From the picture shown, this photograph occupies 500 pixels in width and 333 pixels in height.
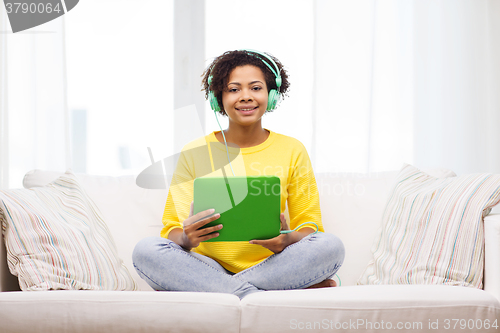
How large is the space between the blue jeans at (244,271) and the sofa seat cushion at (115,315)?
151 mm

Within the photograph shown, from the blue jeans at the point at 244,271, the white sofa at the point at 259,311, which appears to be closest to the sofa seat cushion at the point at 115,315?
the white sofa at the point at 259,311

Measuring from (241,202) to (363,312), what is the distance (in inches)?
15.3

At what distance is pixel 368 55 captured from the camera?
218cm

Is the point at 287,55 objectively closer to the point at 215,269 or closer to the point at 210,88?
the point at 210,88

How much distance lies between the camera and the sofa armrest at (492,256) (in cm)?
107

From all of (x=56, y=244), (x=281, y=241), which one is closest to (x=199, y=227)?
(x=281, y=241)

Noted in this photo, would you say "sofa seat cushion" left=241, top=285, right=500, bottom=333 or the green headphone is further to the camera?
the green headphone

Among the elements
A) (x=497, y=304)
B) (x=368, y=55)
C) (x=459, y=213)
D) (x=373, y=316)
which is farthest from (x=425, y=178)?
(x=368, y=55)

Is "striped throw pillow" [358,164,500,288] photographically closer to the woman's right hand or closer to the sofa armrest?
the sofa armrest

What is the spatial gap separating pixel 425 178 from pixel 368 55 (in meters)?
0.96

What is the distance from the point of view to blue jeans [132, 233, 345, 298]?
1.13m

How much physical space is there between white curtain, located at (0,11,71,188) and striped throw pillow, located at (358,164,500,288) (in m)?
1.56

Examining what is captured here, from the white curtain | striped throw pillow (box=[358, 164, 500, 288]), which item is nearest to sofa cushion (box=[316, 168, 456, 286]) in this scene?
striped throw pillow (box=[358, 164, 500, 288])

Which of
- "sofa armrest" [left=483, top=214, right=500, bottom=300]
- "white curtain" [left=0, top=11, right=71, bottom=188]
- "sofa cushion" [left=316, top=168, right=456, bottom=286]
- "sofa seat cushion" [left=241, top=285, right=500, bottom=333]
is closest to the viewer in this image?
"sofa seat cushion" [left=241, top=285, right=500, bottom=333]
